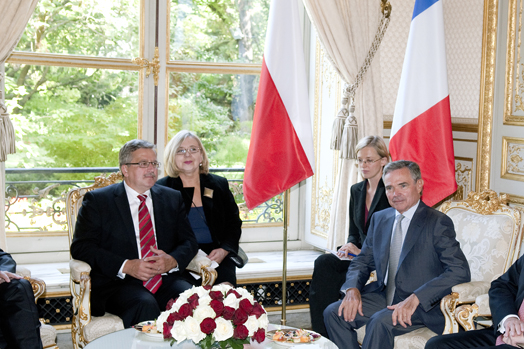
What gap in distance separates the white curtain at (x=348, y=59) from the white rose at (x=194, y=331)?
2.48 m

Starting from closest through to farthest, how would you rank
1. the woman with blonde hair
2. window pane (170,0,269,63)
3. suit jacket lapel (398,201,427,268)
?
suit jacket lapel (398,201,427,268), the woman with blonde hair, window pane (170,0,269,63)

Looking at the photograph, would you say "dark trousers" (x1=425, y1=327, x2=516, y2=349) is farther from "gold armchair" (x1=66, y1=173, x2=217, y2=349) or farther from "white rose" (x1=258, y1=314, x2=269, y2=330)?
"gold armchair" (x1=66, y1=173, x2=217, y2=349)

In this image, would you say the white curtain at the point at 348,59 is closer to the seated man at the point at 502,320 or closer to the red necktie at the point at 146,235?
the red necktie at the point at 146,235

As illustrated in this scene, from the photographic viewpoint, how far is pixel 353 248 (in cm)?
358

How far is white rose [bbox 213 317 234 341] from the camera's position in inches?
81.7

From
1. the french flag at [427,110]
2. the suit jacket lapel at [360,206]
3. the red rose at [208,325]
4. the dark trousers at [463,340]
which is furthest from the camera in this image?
the french flag at [427,110]

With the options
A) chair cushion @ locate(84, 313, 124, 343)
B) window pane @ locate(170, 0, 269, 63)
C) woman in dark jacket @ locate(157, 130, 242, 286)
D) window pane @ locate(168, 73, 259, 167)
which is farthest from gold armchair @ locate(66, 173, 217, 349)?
window pane @ locate(170, 0, 269, 63)

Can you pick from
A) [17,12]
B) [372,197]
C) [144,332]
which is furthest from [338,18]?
[144,332]

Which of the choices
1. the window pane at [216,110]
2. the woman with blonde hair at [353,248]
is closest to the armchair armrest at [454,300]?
the woman with blonde hair at [353,248]

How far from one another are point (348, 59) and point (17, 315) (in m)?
2.94

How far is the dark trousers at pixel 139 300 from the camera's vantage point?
295 centimetres

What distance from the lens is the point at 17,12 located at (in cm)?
374

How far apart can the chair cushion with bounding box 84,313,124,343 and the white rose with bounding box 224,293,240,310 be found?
101 cm

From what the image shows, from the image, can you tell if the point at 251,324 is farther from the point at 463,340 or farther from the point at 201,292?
the point at 463,340
